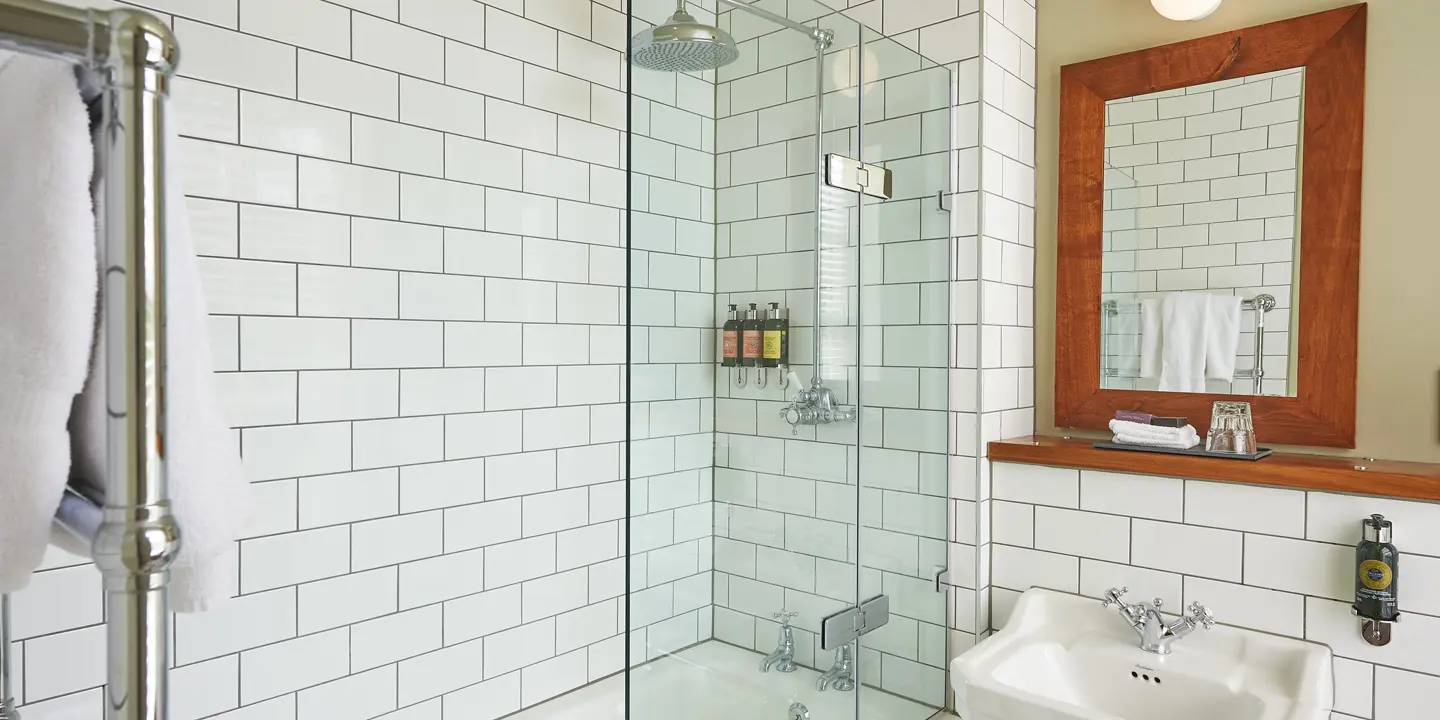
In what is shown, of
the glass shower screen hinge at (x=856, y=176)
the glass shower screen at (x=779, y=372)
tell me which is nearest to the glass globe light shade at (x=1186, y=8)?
the glass shower screen at (x=779, y=372)

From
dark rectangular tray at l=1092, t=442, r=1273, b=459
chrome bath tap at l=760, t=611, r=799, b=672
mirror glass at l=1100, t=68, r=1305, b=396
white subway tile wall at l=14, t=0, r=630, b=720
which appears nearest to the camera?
white subway tile wall at l=14, t=0, r=630, b=720

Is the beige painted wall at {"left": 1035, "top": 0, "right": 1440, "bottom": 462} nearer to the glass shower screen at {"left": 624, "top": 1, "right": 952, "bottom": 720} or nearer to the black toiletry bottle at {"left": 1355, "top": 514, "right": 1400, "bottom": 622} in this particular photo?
the black toiletry bottle at {"left": 1355, "top": 514, "right": 1400, "bottom": 622}

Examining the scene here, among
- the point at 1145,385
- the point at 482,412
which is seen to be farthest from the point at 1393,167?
the point at 482,412

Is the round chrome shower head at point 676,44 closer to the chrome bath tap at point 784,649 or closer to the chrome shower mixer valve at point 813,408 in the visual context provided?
the chrome shower mixer valve at point 813,408

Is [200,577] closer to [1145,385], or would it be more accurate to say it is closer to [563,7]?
[563,7]

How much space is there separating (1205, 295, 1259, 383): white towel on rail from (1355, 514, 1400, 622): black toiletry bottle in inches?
18.1

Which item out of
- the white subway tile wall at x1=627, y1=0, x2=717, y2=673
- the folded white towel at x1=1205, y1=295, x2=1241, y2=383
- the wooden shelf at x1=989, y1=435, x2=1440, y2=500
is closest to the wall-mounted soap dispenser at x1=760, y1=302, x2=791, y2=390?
the white subway tile wall at x1=627, y1=0, x2=717, y2=673

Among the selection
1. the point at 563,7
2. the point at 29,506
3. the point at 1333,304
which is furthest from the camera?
the point at 563,7

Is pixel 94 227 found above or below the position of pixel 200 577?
above

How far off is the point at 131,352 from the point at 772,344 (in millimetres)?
1137

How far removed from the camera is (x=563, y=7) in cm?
205

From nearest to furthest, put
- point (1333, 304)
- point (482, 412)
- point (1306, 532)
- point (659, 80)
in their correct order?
point (659, 80)
point (1306, 532)
point (1333, 304)
point (482, 412)

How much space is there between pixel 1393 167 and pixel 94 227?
2.16m

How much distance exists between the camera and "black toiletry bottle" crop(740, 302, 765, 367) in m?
1.50
